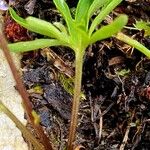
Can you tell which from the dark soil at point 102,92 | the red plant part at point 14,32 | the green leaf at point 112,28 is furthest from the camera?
the red plant part at point 14,32

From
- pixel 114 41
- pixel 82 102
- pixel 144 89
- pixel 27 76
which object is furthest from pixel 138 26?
pixel 27 76

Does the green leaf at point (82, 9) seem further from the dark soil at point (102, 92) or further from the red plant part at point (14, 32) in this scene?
the red plant part at point (14, 32)

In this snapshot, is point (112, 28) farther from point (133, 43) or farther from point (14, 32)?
point (14, 32)

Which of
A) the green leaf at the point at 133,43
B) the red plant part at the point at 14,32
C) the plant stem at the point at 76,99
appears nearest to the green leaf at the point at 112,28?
the plant stem at the point at 76,99

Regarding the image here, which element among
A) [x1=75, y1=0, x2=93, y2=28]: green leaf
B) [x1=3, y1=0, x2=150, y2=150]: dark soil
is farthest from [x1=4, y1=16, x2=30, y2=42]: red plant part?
[x1=75, y1=0, x2=93, y2=28]: green leaf

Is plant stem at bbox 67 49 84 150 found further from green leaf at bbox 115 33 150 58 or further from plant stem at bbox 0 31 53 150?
green leaf at bbox 115 33 150 58

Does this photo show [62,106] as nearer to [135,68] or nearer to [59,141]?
[59,141]
